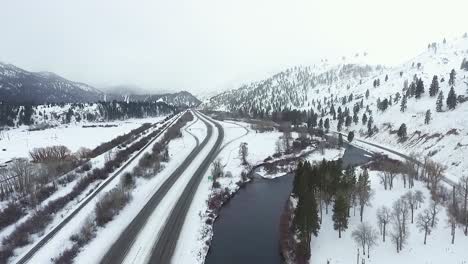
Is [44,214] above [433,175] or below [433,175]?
below

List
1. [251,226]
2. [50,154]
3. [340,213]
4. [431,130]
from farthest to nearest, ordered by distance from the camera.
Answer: [431,130]
[50,154]
[251,226]
[340,213]

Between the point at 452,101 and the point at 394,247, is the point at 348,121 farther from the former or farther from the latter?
the point at 394,247

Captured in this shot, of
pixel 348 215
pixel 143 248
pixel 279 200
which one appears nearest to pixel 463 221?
pixel 348 215

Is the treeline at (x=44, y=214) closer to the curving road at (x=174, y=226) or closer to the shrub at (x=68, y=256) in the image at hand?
the shrub at (x=68, y=256)

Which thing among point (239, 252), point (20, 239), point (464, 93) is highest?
point (464, 93)

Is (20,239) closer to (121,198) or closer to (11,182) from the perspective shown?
(121,198)

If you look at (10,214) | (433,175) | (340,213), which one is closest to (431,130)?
(433,175)

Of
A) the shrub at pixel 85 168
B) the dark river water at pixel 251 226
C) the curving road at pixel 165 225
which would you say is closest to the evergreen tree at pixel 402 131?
the dark river water at pixel 251 226
